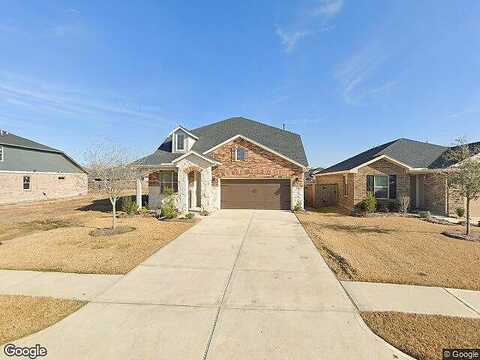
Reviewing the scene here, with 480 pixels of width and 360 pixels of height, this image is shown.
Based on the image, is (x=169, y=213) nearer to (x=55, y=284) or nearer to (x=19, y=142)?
(x=55, y=284)

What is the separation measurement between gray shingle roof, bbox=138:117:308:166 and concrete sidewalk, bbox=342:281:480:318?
1370 centimetres

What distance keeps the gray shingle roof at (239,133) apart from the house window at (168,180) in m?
0.93

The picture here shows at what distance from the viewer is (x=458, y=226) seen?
12688mm

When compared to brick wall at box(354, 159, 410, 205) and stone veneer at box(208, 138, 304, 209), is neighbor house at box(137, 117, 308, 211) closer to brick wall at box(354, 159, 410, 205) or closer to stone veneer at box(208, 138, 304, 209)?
stone veneer at box(208, 138, 304, 209)

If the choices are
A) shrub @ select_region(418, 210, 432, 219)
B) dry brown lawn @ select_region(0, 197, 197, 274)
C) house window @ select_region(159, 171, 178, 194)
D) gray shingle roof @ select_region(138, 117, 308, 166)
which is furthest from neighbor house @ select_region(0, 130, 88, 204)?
shrub @ select_region(418, 210, 432, 219)

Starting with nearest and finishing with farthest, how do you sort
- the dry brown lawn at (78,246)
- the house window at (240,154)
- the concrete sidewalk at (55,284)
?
the concrete sidewalk at (55,284) → the dry brown lawn at (78,246) → the house window at (240,154)

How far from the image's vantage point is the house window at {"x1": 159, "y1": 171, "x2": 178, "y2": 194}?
18.3 m

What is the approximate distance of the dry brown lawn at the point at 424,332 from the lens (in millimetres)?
3471

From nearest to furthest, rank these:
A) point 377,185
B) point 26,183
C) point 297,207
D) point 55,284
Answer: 1. point 55,284
2. point 377,185
3. point 297,207
4. point 26,183

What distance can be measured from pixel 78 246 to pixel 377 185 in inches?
699

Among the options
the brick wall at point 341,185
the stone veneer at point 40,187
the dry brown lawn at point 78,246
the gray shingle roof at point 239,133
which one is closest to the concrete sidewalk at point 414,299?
the dry brown lawn at point 78,246

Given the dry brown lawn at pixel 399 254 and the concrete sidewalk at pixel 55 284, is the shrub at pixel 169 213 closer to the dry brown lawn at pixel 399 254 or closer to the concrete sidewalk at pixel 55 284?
the dry brown lawn at pixel 399 254

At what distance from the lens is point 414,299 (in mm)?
4949

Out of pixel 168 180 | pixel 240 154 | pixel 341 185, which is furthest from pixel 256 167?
pixel 341 185
